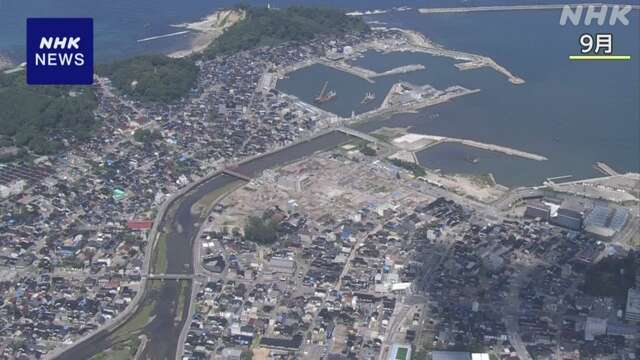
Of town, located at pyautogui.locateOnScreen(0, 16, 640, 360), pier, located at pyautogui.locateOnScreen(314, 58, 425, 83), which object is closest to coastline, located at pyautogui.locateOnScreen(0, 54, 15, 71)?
town, located at pyautogui.locateOnScreen(0, 16, 640, 360)

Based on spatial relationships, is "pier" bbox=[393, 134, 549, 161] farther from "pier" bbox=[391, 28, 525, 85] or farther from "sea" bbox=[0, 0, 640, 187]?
"pier" bbox=[391, 28, 525, 85]

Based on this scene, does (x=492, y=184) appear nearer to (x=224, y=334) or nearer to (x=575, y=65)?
(x=224, y=334)

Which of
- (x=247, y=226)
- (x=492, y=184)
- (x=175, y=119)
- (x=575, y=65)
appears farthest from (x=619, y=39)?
(x=247, y=226)

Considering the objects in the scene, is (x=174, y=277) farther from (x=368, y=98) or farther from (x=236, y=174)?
(x=368, y=98)

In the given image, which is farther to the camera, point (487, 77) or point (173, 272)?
point (487, 77)

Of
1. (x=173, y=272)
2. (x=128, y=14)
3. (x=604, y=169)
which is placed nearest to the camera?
(x=173, y=272)

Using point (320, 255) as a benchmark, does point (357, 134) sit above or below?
above

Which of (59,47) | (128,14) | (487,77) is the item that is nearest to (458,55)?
(487,77)
